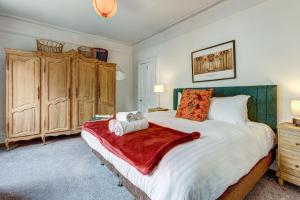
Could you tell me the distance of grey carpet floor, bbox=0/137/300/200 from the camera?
170cm

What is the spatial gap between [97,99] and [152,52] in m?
1.95

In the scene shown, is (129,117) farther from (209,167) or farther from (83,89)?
(83,89)

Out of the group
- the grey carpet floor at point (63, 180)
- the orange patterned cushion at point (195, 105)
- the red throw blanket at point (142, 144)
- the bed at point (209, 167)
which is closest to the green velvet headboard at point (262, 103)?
the bed at point (209, 167)

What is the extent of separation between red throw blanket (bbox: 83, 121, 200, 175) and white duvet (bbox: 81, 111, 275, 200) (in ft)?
0.16

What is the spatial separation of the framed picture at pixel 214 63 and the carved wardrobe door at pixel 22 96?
317cm

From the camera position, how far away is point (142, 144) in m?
1.38

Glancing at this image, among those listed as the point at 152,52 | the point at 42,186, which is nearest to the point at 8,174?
the point at 42,186

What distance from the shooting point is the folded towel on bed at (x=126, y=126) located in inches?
66.1

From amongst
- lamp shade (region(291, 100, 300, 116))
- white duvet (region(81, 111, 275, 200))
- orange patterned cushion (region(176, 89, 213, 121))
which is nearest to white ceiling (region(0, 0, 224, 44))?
orange patterned cushion (region(176, 89, 213, 121))

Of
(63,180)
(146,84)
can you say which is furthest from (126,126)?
(146,84)

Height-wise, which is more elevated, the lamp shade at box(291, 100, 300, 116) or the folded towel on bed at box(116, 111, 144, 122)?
the lamp shade at box(291, 100, 300, 116)

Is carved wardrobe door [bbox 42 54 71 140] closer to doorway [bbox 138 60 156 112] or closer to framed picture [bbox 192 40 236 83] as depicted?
doorway [bbox 138 60 156 112]

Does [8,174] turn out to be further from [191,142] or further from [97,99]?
[191,142]

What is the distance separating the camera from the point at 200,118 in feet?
7.68
